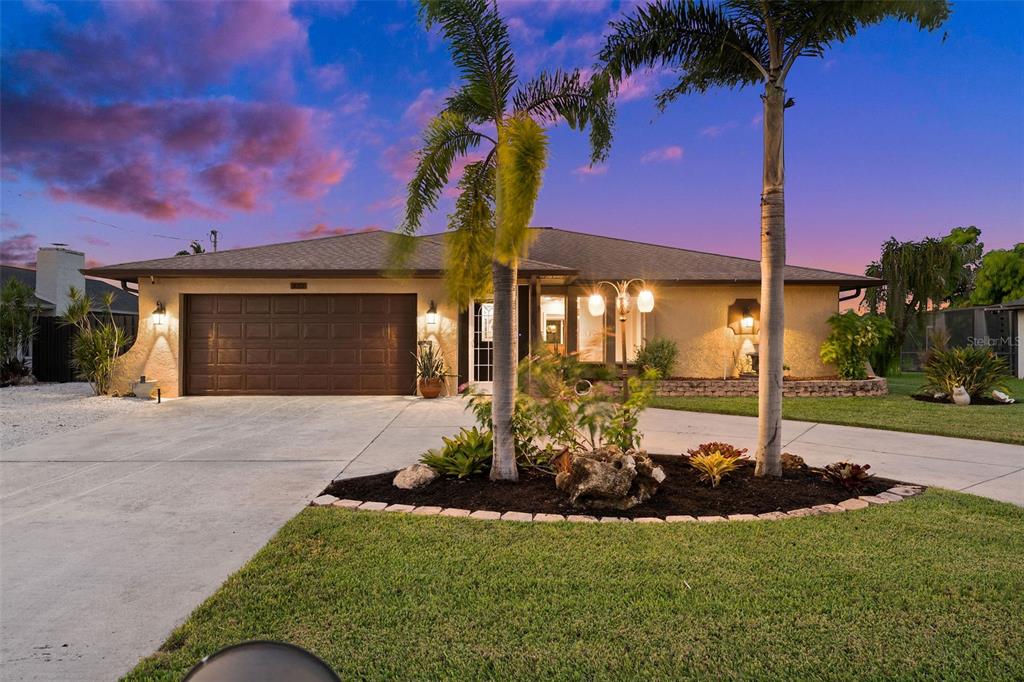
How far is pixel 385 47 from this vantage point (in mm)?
10047

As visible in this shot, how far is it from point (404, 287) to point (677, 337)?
7.00m

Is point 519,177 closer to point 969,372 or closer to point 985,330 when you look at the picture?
point 969,372

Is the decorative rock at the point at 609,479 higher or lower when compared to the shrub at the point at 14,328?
lower

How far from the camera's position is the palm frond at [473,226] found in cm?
516

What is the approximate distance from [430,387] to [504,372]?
7057 millimetres

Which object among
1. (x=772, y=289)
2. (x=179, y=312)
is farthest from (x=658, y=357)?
(x=179, y=312)

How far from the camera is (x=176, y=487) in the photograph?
4848mm

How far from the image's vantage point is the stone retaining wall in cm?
1208

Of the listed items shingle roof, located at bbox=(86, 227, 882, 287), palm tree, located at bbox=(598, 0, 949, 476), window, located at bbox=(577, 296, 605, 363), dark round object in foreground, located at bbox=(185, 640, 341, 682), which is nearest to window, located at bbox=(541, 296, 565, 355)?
window, located at bbox=(577, 296, 605, 363)

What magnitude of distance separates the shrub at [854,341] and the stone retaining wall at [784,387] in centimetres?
50

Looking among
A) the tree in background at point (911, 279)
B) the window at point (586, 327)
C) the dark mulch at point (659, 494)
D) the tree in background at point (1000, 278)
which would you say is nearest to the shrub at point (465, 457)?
the dark mulch at point (659, 494)

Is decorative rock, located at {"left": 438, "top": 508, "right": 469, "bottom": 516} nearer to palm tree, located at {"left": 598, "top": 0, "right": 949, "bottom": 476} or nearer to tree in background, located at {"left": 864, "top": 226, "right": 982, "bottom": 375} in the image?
palm tree, located at {"left": 598, "top": 0, "right": 949, "bottom": 476}

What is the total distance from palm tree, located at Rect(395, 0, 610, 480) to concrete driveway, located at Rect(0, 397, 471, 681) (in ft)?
6.45

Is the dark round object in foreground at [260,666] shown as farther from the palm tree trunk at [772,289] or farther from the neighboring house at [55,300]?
the neighboring house at [55,300]
